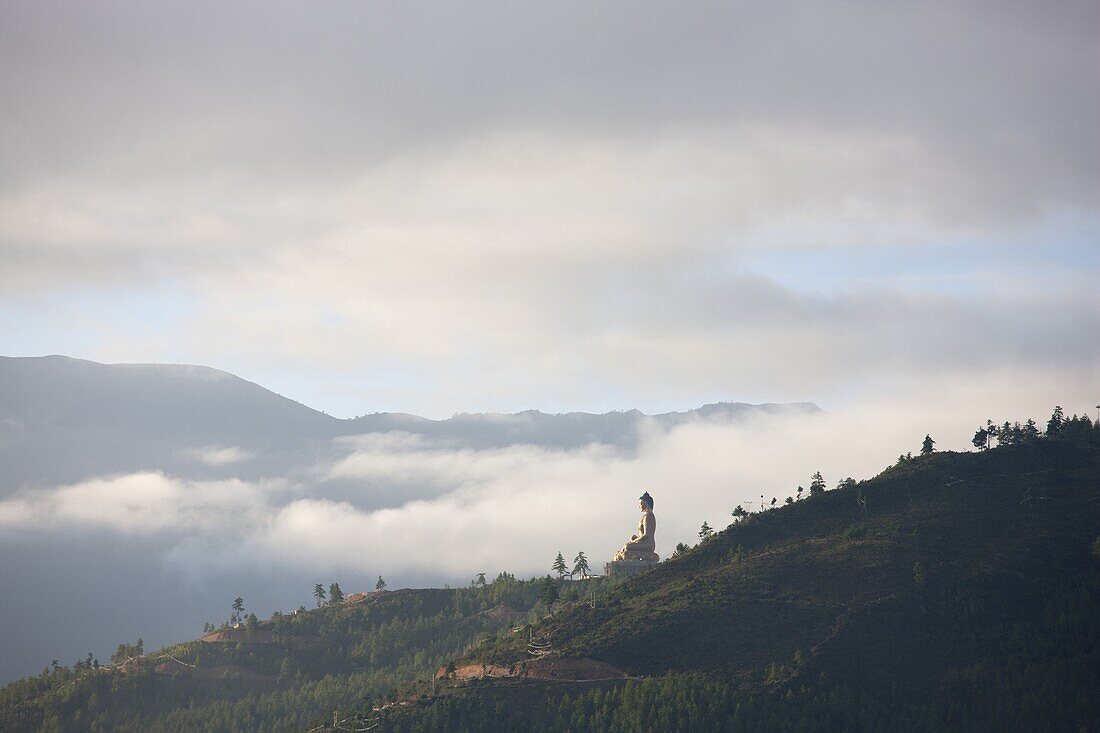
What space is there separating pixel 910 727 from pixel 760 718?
71.0ft

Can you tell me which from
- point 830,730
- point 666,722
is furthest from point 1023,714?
point 666,722

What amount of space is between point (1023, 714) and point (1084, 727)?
8.34 meters

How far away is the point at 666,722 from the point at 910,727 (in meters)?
35.5

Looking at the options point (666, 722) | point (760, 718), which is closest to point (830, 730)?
point (760, 718)

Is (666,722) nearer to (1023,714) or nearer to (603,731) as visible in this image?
(603,731)

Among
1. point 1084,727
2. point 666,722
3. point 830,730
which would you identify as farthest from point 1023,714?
point 666,722

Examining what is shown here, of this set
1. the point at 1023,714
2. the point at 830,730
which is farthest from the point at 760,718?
the point at 1023,714

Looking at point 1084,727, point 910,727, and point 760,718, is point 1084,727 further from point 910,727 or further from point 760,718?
point 760,718

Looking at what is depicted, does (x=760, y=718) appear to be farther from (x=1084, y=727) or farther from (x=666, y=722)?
(x=1084, y=727)

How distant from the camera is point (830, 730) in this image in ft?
650

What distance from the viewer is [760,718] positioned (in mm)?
199750

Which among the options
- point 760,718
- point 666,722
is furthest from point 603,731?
point 760,718

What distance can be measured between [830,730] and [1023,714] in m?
27.6

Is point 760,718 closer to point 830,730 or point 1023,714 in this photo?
point 830,730
